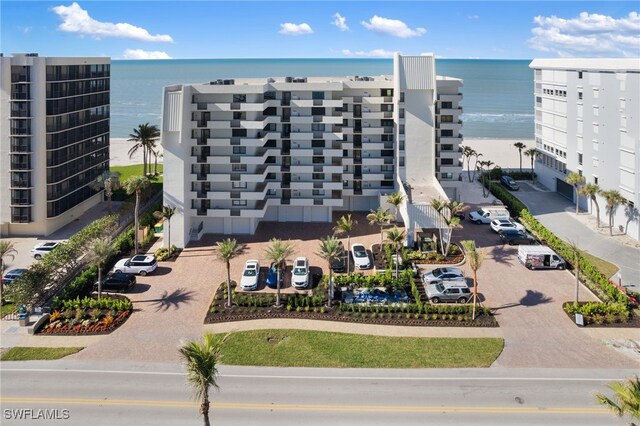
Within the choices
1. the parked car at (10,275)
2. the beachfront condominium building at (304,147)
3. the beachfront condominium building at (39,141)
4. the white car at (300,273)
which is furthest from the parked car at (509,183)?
the parked car at (10,275)

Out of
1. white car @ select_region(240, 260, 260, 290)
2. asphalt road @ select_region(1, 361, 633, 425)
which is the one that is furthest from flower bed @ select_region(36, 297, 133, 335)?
white car @ select_region(240, 260, 260, 290)

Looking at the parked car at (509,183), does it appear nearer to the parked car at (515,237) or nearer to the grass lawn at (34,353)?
the parked car at (515,237)

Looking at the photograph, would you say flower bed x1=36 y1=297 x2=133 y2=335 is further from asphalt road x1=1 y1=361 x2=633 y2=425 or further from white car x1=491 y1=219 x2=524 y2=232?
white car x1=491 y1=219 x2=524 y2=232

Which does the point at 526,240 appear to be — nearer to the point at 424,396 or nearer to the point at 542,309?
the point at 542,309

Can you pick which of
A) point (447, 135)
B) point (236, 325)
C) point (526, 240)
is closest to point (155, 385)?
point (236, 325)

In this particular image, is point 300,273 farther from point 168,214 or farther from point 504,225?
point 504,225
